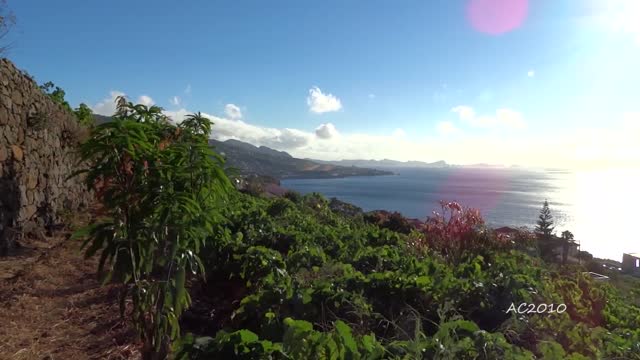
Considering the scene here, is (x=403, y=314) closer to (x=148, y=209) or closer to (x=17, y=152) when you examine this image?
(x=148, y=209)

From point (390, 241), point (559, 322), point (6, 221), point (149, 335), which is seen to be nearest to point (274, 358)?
point (149, 335)

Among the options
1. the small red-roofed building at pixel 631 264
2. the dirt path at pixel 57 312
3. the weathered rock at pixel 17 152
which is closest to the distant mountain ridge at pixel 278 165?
the small red-roofed building at pixel 631 264

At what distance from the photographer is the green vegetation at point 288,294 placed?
1.81m

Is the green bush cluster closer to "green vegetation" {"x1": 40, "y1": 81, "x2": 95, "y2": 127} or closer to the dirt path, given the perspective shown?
the dirt path

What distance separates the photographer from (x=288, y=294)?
8.82 ft

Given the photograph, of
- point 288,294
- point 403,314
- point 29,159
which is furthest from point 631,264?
point 29,159

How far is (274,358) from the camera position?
1.71 meters

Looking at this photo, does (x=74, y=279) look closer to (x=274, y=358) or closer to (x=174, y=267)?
(x=174, y=267)

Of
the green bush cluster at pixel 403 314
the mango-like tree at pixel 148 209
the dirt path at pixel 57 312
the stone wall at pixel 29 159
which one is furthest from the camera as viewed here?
the stone wall at pixel 29 159

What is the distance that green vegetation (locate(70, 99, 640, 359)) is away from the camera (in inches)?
71.3

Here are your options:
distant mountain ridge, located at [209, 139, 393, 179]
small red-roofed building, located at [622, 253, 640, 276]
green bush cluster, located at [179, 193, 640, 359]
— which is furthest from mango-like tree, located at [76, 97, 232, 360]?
distant mountain ridge, located at [209, 139, 393, 179]

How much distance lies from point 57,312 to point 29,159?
12.1ft

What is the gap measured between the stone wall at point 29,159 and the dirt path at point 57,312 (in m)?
0.76

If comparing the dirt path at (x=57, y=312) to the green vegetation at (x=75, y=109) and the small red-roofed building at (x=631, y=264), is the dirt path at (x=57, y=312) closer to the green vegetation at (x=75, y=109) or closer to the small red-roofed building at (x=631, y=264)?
the green vegetation at (x=75, y=109)
